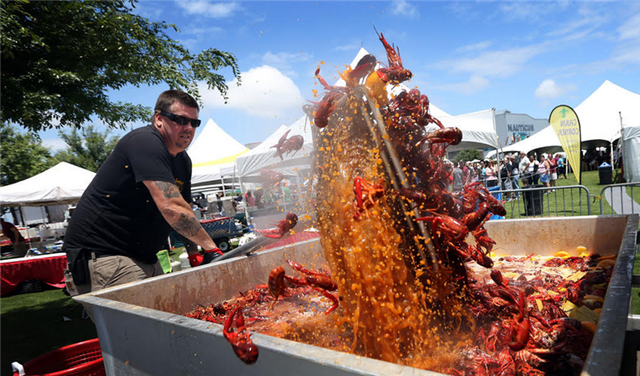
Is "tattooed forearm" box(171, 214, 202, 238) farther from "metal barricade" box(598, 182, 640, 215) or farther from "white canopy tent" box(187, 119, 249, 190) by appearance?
"white canopy tent" box(187, 119, 249, 190)

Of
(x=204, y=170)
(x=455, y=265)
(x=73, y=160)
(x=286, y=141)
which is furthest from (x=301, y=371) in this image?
(x=73, y=160)

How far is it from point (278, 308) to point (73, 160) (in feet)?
172

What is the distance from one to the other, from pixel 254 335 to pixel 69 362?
233 centimetres

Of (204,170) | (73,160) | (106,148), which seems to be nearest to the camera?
(204,170)

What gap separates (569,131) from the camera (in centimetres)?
1391

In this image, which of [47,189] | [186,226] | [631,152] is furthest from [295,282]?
[631,152]

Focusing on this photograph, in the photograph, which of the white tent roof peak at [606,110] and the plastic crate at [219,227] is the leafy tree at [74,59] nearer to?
the plastic crate at [219,227]

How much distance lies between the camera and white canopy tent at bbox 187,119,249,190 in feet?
61.8

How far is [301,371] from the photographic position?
1.33 meters

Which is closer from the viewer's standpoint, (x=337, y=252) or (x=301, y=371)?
(x=301, y=371)

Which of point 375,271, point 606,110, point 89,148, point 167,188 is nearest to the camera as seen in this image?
point 375,271

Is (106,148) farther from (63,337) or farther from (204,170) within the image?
(63,337)

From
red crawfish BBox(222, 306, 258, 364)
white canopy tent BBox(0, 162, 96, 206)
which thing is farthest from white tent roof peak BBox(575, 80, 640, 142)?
white canopy tent BBox(0, 162, 96, 206)

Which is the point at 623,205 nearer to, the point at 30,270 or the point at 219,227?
the point at 219,227
